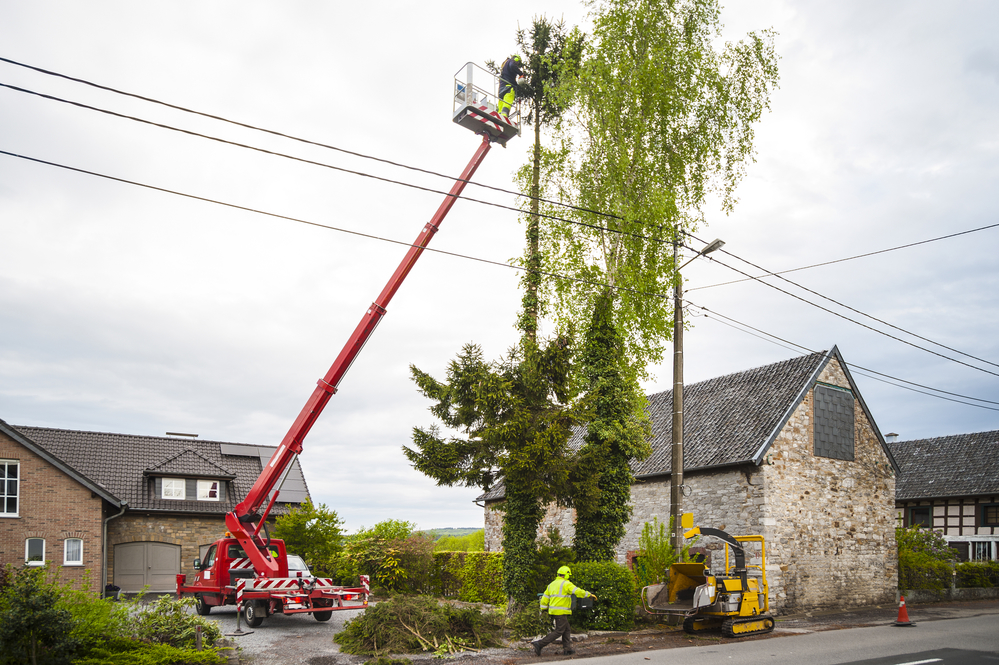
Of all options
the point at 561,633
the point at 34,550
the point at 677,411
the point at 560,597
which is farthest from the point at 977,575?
the point at 34,550

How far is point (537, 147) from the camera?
19766mm

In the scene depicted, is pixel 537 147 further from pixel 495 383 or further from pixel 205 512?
pixel 205 512

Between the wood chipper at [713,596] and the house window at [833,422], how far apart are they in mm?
6579

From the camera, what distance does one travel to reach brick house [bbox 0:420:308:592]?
22.1 m

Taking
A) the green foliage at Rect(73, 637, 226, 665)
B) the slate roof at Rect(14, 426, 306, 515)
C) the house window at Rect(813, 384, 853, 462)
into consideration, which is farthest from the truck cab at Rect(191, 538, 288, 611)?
the house window at Rect(813, 384, 853, 462)

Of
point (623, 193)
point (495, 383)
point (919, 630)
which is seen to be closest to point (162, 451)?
point (495, 383)

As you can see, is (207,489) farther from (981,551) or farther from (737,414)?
(981,551)

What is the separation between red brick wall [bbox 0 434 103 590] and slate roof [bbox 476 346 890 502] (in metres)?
18.7

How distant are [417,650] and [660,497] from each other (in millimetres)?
11962

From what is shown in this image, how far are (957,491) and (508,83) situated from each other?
27044mm

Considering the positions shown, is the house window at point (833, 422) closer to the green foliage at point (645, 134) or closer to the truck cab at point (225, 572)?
the green foliage at point (645, 134)

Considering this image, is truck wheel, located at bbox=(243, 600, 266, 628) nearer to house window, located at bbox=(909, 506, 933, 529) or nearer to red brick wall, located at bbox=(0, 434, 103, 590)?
red brick wall, located at bbox=(0, 434, 103, 590)

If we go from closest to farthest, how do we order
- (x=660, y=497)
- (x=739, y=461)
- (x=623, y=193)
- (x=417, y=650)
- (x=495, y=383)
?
(x=417, y=650) < (x=495, y=383) < (x=623, y=193) < (x=739, y=461) < (x=660, y=497)

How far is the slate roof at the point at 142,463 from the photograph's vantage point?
2616 cm
